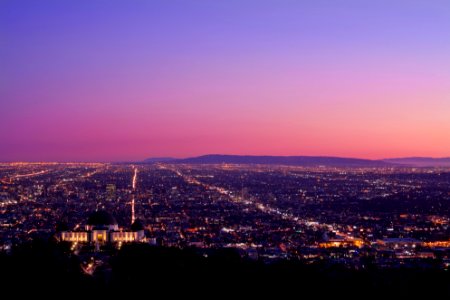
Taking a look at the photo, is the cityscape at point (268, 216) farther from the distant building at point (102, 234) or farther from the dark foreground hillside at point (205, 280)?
the dark foreground hillside at point (205, 280)

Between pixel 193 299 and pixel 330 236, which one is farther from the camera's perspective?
pixel 330 236

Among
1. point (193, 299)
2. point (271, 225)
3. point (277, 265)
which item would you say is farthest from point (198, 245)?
point (193, 299)

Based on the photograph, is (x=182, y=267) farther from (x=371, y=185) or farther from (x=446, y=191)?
(x=371, y=185)

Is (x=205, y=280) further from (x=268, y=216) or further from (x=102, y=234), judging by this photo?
(x=268, y=216)

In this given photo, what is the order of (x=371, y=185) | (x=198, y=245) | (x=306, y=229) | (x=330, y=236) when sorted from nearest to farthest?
(x=198, y=245)
(x=330, y=236)
(x=306, y=229)
(x=371, y=185)

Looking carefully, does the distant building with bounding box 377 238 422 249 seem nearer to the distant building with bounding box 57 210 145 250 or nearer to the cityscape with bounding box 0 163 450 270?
the cityscape with bounding box 0 163 450 270

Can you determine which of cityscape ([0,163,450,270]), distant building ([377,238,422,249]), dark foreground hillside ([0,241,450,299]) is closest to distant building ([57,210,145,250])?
cityscape ([0,163,450,270])

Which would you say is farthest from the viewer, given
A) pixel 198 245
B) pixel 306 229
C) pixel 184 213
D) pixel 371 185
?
pixel 371 185

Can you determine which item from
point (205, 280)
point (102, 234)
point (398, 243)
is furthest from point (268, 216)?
point (205, 280)
